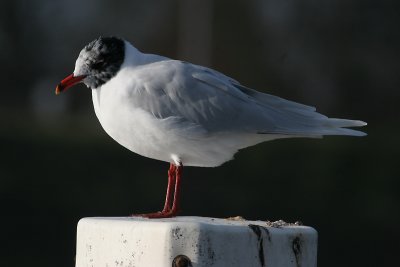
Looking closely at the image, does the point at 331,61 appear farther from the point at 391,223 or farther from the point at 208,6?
the point at 391,223

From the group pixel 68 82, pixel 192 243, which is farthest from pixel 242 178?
pixel 192 243

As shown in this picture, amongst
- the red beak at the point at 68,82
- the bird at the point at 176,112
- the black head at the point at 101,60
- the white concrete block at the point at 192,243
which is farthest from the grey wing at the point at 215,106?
the white concrete block at the point at 192,243

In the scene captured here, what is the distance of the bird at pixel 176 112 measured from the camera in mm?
3588

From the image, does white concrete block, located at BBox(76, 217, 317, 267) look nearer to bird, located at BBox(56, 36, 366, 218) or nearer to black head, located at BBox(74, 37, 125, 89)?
bird, located at BBox(56, 36, 366, 218)

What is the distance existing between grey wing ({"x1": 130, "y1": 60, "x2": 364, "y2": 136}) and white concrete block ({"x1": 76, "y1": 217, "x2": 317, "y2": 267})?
611 mm

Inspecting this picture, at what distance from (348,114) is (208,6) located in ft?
14.8

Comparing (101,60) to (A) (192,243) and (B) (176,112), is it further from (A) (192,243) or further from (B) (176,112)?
(A) (192,243)

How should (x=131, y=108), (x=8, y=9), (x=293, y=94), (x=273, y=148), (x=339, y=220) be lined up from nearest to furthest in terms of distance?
1. (x=131, y=108)
2. (x=339, y=220)
3. (x=273, y=148)
4. (x=293, y=94)
5. (x=8, y=9)

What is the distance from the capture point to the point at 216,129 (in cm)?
364

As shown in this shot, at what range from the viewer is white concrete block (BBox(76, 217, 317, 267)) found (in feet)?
9.18

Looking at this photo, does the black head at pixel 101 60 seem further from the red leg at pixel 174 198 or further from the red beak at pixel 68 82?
the red leg at pixel 174 198

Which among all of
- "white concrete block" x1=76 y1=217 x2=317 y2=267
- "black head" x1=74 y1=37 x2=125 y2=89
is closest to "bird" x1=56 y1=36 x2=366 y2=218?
"black head" x1=74 y1=37 x2=125 y2=89

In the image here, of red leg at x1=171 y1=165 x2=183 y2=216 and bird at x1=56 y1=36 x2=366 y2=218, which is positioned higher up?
bird at x1=56 y1=36 x2=366 y2=218

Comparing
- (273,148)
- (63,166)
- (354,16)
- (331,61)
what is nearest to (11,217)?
(63,166)
